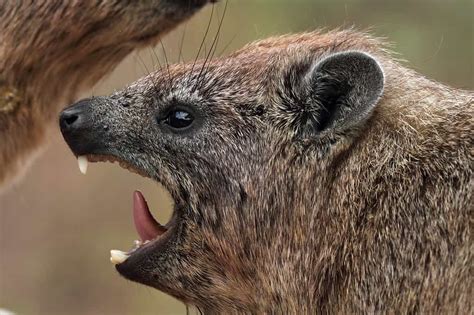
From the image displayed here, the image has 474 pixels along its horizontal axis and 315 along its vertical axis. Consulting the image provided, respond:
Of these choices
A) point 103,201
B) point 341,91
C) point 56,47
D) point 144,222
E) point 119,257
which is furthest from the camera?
point 103,201

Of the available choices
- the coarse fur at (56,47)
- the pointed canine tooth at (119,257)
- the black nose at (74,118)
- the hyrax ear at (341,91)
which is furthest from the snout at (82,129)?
the coarse fur at (56,47)

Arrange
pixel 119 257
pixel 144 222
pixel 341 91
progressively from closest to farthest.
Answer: pixel 341 91 < pixel 119 257 < pixel 144 222

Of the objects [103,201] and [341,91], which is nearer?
[341,91]

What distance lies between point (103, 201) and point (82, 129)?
6.95 meters

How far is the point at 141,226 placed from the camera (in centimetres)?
425

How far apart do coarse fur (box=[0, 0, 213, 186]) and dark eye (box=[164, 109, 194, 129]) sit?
0.89 m

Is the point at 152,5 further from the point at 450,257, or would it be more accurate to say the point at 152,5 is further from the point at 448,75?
the point at 448,75

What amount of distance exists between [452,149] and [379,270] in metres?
0.53

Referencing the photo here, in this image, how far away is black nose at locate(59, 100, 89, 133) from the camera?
416 centimetres

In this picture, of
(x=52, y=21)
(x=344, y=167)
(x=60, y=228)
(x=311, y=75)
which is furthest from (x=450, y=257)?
(x=60, y=228)

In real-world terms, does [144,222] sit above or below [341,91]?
below

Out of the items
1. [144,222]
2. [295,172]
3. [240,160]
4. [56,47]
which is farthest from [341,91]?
[56,47]

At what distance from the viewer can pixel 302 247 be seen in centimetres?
402

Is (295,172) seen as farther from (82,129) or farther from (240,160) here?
(82,129)
